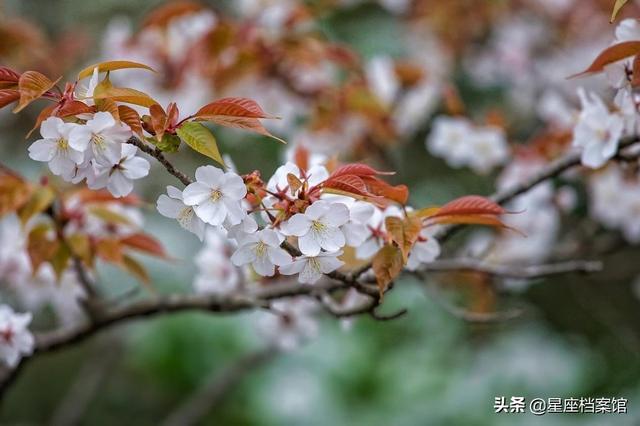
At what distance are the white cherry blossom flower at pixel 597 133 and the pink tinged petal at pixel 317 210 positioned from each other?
1.48ft

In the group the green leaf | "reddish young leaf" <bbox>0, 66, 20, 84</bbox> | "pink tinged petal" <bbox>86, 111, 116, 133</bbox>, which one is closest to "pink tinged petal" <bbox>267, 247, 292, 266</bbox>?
the green leaf

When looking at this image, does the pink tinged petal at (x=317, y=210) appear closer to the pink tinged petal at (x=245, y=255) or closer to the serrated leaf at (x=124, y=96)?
the pink tinged petal at (x=245, y=255)

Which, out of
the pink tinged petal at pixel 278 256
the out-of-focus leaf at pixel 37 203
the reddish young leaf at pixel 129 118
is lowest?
the pink tinged petal at pixel 278 256

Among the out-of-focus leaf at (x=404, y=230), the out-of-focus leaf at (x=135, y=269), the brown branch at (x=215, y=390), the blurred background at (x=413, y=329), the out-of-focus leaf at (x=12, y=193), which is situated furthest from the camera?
the blurred background at (x=413, y=329)

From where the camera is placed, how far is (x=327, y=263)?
0.80 metres

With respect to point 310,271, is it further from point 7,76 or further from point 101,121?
point 7,76

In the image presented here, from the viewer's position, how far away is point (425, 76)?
1950 mm

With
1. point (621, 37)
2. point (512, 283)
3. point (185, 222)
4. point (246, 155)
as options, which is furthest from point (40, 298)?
point (246, 155)

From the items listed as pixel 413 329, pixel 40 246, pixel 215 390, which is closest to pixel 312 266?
pixel 40 246

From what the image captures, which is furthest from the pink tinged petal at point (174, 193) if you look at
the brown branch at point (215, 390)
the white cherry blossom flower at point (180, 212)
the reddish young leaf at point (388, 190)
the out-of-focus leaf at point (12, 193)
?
the brown branch at point (215, 390)

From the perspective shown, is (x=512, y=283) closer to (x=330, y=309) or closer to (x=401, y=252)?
(x=330, y=309)

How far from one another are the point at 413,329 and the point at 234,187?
2264 millimetres

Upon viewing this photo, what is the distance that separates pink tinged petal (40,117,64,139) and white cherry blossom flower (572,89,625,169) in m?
0.69

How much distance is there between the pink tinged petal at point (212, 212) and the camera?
750mm
